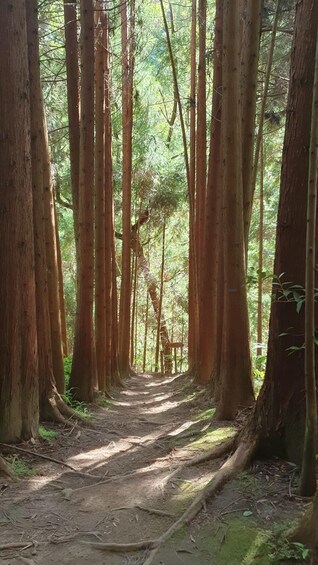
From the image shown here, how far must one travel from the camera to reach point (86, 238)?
8.90 metres

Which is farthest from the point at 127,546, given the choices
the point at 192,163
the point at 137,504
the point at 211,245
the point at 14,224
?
the point at 192,163

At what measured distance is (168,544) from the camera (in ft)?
11.0

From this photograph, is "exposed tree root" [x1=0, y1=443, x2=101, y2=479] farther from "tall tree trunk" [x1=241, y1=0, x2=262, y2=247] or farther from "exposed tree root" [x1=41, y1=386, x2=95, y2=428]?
"tall tree trunk" [x1=241, y1=0, x2=262, y2=247]

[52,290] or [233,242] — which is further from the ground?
[233,242]

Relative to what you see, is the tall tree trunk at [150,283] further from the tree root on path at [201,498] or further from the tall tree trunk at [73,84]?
the tree root on path at [201,498]

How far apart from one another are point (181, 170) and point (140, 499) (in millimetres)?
14824

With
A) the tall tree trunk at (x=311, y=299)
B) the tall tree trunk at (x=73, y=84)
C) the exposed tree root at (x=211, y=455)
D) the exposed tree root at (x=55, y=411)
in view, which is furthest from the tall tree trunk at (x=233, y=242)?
the tall tree trunk at (x=73, y=84)

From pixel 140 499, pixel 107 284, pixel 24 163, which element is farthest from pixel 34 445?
pixel 107 284

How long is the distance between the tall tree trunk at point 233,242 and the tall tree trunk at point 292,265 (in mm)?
2122

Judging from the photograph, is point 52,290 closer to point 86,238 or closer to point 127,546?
point 86,238

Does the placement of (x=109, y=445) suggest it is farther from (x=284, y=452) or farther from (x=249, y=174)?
(x=249, y=174)

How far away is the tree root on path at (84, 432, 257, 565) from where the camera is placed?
134 inches

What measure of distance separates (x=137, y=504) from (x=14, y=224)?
3171 mm

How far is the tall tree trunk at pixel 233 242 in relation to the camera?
6.35 metres
